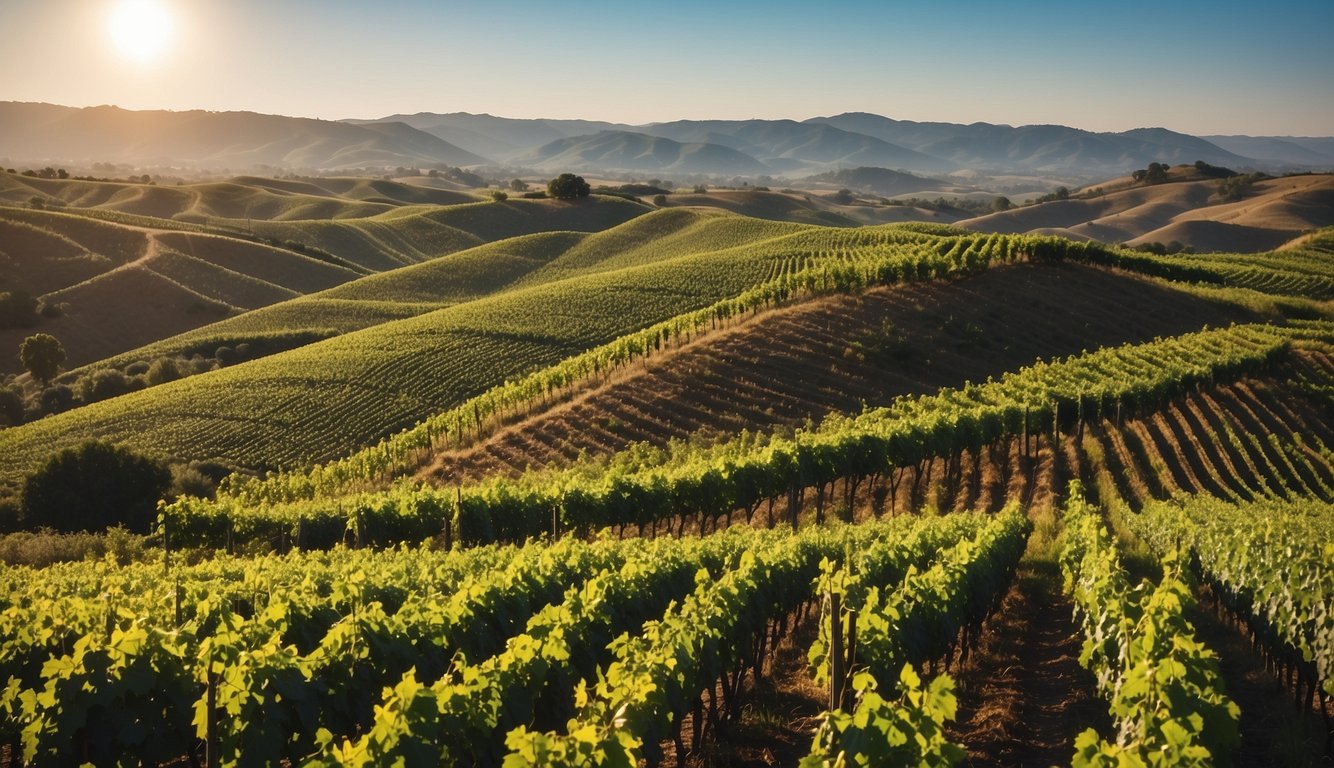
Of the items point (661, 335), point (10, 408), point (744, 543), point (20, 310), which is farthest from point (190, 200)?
point (744, 543)

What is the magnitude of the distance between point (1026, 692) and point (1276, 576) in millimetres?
3190

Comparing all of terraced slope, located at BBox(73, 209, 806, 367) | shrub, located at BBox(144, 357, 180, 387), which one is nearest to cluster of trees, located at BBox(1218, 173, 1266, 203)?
terraced slope, located at BBox(73, 209, 806, 367)

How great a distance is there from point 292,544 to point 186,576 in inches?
357

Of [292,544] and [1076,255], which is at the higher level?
[1076,255]

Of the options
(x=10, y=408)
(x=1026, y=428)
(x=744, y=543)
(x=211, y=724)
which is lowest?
(x=10, y=408)

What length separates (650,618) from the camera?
1242 centimetres

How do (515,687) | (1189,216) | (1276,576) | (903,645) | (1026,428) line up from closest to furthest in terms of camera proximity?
1. (515,687)
2. (903,645)
3. (1276,576)
4. (1026,428)
5. (1189,216)

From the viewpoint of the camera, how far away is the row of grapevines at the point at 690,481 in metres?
22.7

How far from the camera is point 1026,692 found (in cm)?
1238

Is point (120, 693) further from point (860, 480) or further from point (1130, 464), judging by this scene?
point (1130, 464)

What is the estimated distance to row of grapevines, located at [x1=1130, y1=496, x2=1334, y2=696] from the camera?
10.5 m

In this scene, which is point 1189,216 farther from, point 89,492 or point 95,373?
point 89,492

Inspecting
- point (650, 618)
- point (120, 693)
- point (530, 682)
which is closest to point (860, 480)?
point (650, 618)

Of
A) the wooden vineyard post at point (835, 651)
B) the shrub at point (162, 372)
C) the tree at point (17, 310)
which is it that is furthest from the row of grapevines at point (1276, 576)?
the tree at point (17, 310)
